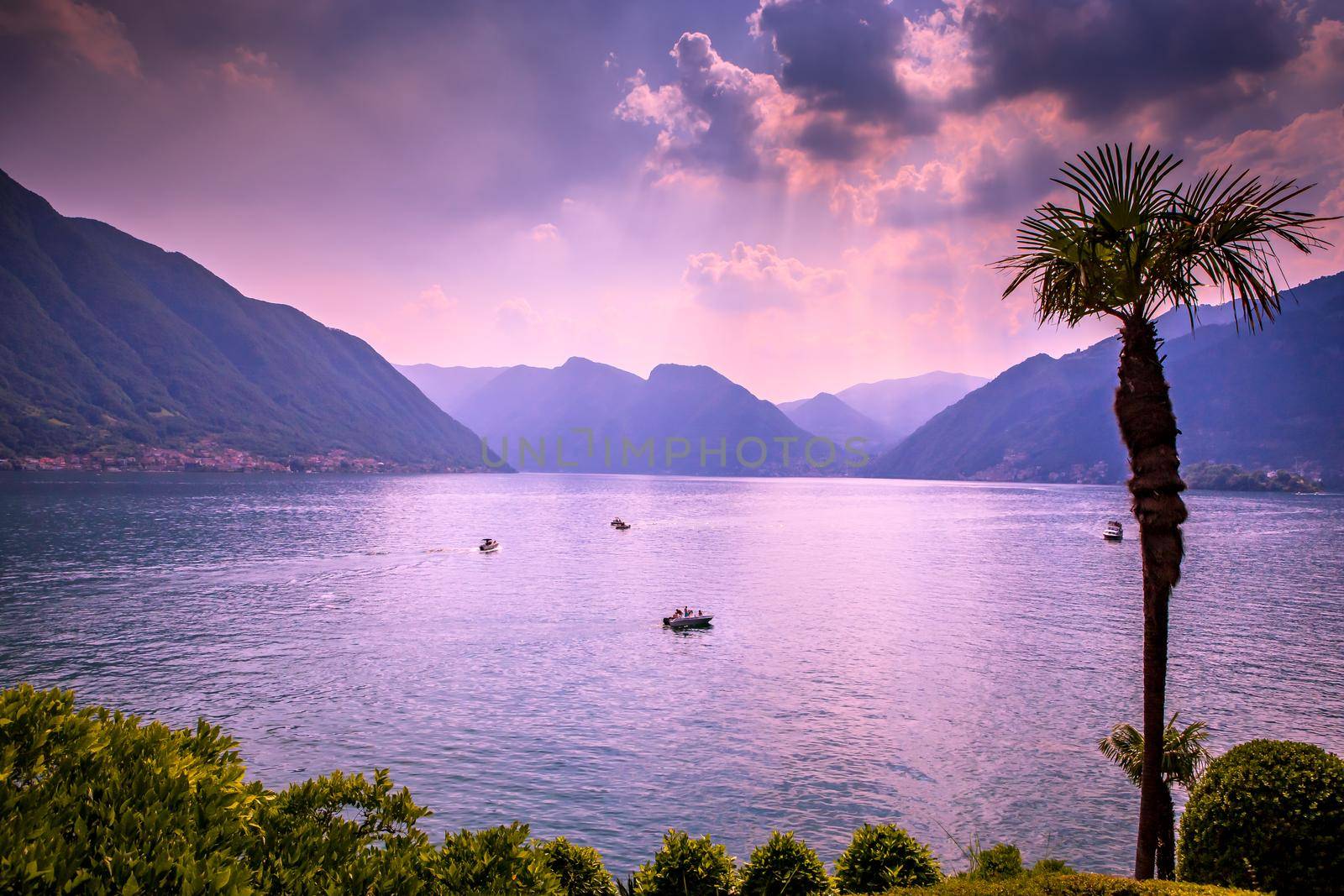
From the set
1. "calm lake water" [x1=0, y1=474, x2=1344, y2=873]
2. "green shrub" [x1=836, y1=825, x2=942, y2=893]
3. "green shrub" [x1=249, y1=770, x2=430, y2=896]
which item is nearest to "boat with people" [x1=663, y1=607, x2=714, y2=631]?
"calm lake water" [x1=0, y1=474, x2=1344, y2=873]

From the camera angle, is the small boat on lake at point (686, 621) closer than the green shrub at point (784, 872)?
No

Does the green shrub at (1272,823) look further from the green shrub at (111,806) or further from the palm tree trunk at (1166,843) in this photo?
the green shrub at (111,806)

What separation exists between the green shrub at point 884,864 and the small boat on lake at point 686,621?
5090 centimetres

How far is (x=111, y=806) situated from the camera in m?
8.89

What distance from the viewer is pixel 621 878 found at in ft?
87.4

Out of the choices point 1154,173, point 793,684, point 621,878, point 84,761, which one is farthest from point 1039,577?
point 84,761

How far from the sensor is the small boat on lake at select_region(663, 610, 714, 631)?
227ft

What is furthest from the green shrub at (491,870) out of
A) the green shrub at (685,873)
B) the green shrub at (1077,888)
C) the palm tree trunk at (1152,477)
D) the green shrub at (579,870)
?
the palm tree trunk at (1152,477)

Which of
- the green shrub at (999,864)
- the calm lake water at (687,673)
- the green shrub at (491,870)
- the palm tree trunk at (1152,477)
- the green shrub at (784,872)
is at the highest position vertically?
the palm tree trunk at (1152,477)

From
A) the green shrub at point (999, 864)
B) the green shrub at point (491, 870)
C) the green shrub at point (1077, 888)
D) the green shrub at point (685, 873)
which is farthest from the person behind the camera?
the green shrub at point (999, 864)

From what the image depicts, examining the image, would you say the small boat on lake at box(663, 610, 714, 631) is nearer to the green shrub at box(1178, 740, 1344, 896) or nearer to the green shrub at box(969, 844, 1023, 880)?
the green shrub at box(969, 844, 1023, 880)

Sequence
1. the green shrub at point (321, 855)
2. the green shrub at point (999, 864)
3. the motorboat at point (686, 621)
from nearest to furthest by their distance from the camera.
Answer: the green shrub at point (321, 855) < the green shrub at point (999, 864) < the motorboat at point (686, 621)

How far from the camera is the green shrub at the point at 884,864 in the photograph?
17.6 meters

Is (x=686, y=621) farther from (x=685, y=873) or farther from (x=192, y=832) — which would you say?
(x=192, y=832)
